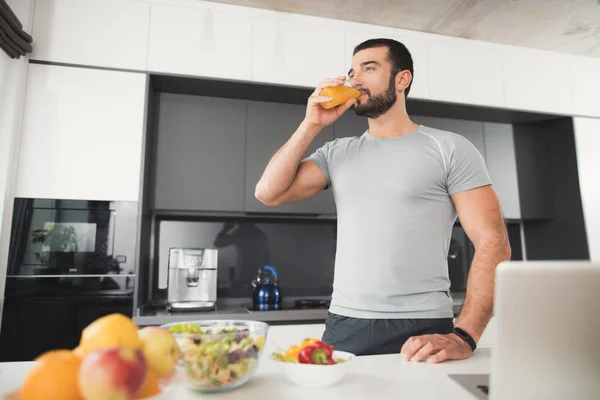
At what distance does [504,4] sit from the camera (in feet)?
8.45

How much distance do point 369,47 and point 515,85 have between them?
199 centimetres

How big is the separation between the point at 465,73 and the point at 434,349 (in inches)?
98.4

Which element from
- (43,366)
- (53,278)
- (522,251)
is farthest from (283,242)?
(43,366)

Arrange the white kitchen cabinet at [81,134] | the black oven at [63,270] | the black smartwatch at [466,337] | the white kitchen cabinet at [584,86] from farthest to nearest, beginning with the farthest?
1. the white kitchen cabinet at [584,86]
2. the white kitchen cabinet at [81,134]
3. the black oven at [63,270]
4. the black smartwatch at [466,337]

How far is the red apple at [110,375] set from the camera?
452 mm

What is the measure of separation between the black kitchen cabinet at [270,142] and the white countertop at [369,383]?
70.9 inches

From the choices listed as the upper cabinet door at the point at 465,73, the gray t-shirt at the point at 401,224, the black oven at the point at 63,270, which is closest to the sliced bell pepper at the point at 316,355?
the gray t-shirt at the point at 401,224

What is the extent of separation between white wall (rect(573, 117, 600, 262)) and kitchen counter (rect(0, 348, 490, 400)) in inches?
106

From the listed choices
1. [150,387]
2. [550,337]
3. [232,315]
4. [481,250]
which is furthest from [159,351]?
[232,315]

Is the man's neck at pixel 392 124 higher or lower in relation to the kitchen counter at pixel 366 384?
higher

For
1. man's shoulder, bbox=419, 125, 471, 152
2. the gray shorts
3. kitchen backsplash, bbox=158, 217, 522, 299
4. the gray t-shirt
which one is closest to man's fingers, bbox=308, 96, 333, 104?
the gray t-shirt

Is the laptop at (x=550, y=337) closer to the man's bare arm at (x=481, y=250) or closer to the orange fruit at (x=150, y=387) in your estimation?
the orange fruit at (x=150, y=387)

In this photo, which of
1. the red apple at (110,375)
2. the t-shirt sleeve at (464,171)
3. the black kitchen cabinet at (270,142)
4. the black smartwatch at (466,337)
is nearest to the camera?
the red apple at (110,375)

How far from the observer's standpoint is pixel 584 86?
318 cm
